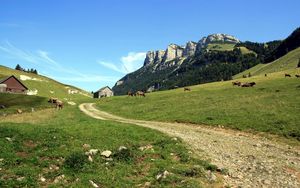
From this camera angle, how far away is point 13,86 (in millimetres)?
140250

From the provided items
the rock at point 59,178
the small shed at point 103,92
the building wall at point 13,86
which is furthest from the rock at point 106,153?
the small shed at point 103,92

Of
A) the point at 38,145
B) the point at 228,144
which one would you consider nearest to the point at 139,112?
the point at 228,144

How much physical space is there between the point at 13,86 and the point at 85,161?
13001cm

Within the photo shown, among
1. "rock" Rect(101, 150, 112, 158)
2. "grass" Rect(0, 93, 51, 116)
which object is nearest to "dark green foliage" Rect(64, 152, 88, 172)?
"rock" Rect(101, 150, 112, 158)

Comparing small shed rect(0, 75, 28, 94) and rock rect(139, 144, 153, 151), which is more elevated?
small shed rect(0, 75, 28, 94)

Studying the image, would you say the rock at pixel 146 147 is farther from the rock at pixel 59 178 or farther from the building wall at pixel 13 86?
the building wall at pixel 13 86

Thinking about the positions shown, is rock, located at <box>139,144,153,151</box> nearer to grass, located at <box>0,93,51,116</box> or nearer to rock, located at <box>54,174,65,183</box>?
rock, located at <box>54,174,65,183</box>

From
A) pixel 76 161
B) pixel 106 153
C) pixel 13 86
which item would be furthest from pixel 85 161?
pixel 13 86

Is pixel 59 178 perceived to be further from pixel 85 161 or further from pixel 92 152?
pixel 92 152

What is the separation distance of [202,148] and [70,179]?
36.2 ft

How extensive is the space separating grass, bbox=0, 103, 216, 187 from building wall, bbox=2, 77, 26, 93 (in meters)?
119

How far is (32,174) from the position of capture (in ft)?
58.1

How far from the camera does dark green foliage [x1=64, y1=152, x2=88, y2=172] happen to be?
1929 cm

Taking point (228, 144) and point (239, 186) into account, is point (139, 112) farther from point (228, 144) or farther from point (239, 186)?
point (239, 186)
